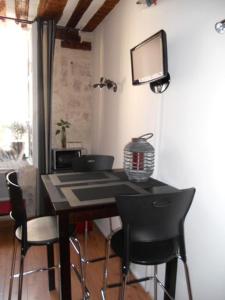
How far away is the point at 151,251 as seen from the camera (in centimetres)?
130

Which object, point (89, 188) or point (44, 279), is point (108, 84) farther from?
point (44, 279)

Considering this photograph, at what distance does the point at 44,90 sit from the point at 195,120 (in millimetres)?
2108

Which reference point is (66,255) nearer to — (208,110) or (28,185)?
(208,110)

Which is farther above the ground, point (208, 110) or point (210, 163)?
point (208, 110)

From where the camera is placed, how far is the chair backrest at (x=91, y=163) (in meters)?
2.23

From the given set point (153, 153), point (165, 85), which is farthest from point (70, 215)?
point (165, 85)

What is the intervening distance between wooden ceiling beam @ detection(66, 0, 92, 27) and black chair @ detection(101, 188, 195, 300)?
227 cm

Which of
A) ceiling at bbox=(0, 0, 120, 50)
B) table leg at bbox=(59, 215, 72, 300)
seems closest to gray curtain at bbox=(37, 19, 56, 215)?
ceiling at bbox=(0, 0, 120, 50)

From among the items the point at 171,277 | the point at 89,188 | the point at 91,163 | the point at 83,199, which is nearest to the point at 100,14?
the point at 91,163

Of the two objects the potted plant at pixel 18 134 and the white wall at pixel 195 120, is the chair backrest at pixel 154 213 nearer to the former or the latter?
the white wall at pixel 195 120

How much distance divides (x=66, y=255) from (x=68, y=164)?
5.95 ft

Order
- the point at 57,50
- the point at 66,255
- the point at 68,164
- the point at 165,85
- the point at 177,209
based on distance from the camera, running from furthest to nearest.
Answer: the point at 57,50
the point at 68,164
the point at 165,85
the point at 66,255
the point at 177,209

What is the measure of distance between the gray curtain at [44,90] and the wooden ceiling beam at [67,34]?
26 cm

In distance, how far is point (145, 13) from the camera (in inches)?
80.2
